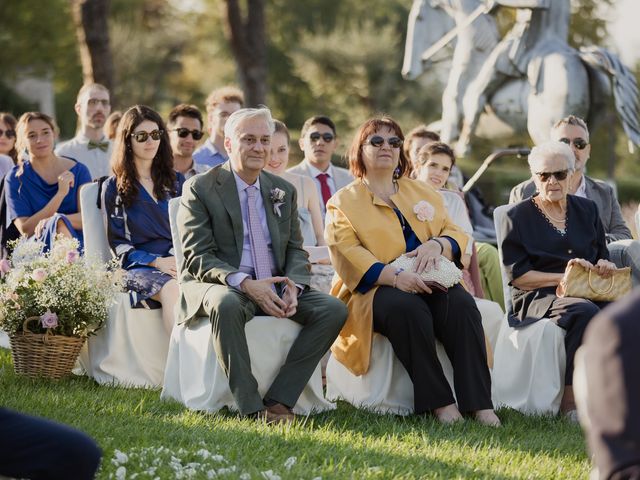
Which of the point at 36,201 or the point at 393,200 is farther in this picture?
Result: the point at 36,201

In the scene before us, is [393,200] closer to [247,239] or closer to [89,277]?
[247,239]

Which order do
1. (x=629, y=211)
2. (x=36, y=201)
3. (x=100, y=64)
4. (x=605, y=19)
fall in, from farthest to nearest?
(x=605, y=19)
(x=100, y=64)
(x=629, y=211)
(x=36, y=201)

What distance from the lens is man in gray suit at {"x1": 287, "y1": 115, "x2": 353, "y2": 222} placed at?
27.4ft

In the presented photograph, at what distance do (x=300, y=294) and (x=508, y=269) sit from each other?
1.30 meters

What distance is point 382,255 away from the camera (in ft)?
20.3

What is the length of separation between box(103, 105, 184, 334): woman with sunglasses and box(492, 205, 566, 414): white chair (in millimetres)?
2088

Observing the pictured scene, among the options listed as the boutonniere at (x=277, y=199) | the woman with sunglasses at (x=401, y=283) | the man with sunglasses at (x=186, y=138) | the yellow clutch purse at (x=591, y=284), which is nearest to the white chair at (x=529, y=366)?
the yellow clutch purse at (x=591, y=284)

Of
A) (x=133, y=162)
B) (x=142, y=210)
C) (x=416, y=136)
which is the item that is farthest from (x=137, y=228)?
(x=416, y=136)

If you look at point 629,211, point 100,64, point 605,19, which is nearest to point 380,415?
point 629,211

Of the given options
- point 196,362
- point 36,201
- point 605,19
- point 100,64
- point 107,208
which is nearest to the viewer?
point 196,362

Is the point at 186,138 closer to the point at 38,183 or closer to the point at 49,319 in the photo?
the point at 38,183

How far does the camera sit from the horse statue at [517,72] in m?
12.0

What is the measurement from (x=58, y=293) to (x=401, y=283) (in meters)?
2.19

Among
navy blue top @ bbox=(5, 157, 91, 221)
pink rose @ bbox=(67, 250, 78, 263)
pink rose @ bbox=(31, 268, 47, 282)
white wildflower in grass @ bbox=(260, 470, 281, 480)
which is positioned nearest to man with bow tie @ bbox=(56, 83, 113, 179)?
navy blue top @ bbox=(5, 157, 91, 221)
